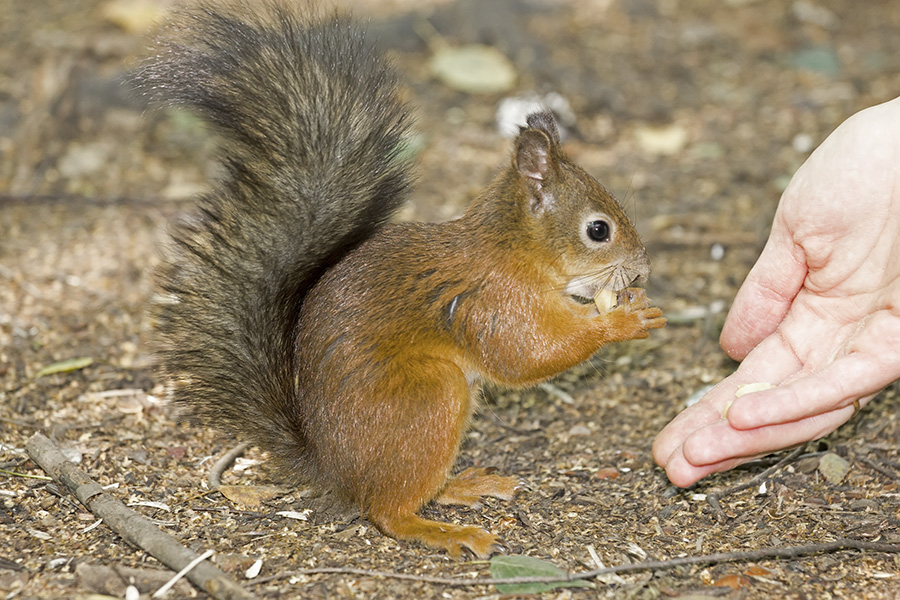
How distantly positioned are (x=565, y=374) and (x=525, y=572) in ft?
4.46

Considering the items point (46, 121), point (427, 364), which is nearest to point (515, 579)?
point (427, 364)

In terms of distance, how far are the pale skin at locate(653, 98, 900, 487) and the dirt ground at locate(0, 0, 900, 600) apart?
256 millimetres

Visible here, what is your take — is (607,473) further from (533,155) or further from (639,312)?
(533,155)

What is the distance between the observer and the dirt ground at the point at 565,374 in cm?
264

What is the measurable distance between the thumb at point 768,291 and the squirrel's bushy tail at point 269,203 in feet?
3.83

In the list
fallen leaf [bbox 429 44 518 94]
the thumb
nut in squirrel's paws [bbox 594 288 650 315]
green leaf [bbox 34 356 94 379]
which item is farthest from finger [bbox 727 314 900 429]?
fallen leaf [bbox 429 44 518 94]

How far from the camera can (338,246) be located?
113 inches

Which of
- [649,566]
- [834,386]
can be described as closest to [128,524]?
[649,566]

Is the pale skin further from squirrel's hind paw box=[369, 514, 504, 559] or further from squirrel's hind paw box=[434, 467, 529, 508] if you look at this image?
squirrel's hind paw box=[369, 514, 504, 559]

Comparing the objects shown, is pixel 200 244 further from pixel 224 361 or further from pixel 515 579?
pixel 515 579

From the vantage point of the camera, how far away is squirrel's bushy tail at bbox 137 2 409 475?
8.88 feet

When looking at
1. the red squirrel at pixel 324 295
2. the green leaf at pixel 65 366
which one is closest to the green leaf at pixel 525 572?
the red squirrel at pixel 324 295

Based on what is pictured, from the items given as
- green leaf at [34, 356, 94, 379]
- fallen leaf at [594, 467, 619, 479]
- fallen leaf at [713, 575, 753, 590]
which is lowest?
green leaf at [34, 356, 94, 379]

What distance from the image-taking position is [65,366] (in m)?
3.51
